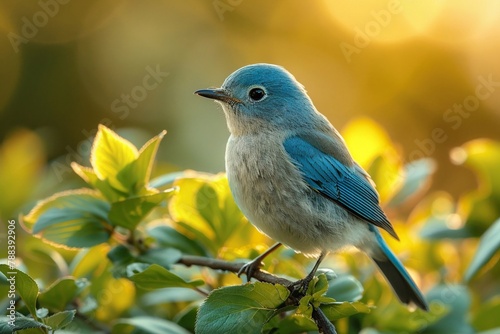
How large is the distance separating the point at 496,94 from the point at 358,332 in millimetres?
4305

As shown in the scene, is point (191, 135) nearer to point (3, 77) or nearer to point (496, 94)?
point (3, 77)

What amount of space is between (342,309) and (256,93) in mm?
1573

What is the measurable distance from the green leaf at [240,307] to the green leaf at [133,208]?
1.38ft

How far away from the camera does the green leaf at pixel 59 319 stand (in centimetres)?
175

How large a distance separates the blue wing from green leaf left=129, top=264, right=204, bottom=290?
1056 millimetres

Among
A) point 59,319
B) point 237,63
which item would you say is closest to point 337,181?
point 59,319

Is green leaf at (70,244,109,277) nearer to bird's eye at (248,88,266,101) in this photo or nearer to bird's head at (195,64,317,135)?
bird's head at (195,64,317,135)

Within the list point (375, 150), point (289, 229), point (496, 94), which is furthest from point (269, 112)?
point (496, 94)

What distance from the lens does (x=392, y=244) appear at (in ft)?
10.6

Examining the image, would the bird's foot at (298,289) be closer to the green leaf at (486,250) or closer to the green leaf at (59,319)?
the green leaf at (59,319)

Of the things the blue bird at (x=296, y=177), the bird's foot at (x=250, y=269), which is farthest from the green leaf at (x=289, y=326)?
the blue bird at (x=296, y=177)

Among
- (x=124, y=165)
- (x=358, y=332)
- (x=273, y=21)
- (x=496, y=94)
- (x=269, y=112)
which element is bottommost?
(x=358, y=332)

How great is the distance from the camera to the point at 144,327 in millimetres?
2002

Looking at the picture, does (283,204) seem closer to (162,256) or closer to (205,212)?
(205,212)
